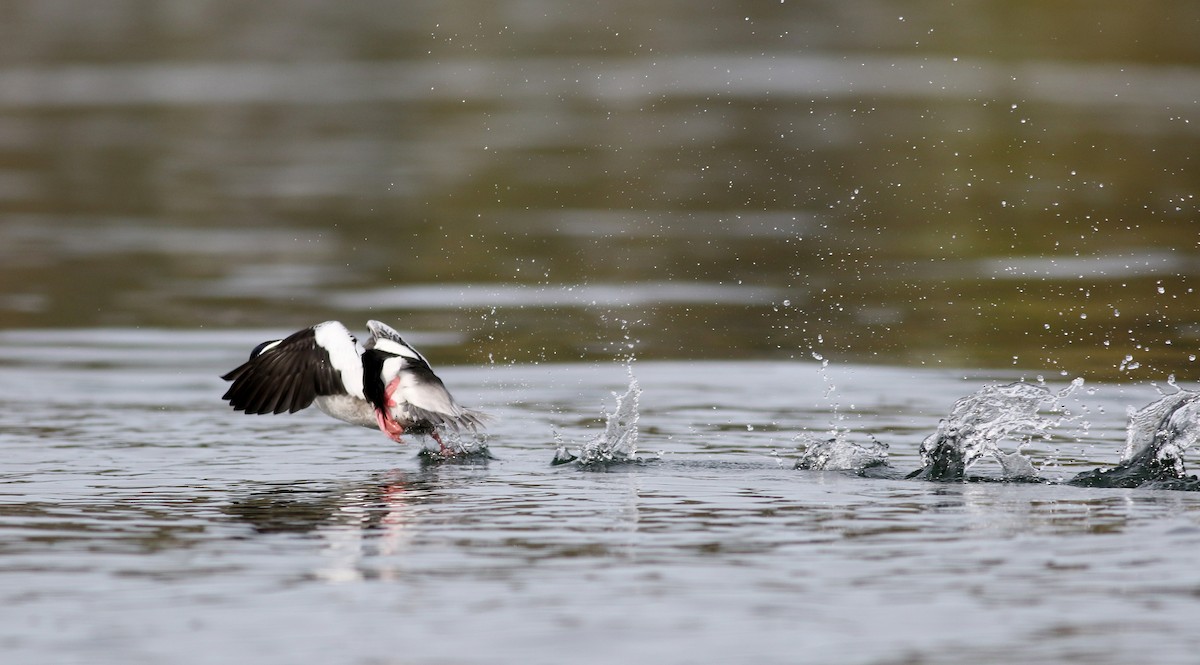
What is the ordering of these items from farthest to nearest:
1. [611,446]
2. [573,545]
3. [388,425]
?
[388,425] < [611,446] < [573,545]

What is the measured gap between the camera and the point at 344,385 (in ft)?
32.1

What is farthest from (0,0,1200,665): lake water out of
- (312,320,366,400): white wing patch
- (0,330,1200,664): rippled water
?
(312,320,366,400): white wing patch

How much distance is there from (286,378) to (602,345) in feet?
14.6

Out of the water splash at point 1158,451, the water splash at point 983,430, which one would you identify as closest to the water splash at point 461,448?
the water splash at point 983,430

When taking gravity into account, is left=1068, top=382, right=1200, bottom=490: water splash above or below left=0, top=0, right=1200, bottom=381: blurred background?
below

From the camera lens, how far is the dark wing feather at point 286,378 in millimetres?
9742

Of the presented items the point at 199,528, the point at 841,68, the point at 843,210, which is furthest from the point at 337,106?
the point at 199,528

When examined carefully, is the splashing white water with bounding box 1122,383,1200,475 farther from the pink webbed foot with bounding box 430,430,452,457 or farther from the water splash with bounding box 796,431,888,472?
the pink webbed foot with bounding box 430,430,452,457

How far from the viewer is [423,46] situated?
1722 inches

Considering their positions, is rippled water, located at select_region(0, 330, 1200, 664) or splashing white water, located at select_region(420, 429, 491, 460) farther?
splashing white water, located at select_region(420, 429, 491, 460)

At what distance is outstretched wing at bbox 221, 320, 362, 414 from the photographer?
974 centimetres

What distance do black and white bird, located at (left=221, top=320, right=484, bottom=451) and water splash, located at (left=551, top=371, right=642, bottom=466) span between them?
1.93ft

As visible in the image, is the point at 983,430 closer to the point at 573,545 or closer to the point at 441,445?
the point at 573,545

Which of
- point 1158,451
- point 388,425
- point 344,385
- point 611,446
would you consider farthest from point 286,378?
point 1158,451
